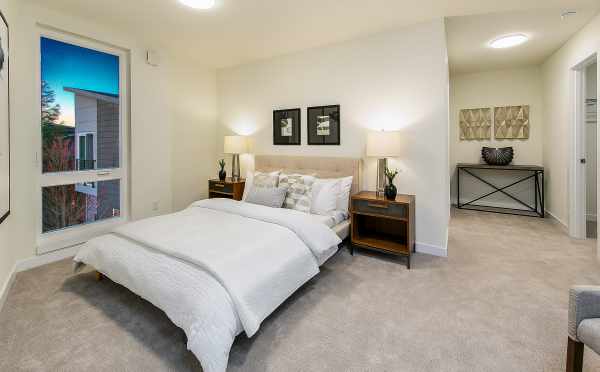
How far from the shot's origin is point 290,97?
401cm

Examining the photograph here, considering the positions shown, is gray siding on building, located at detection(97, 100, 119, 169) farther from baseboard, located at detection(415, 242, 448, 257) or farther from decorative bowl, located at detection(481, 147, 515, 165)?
decorative bowl, located at detection(481, 147, 515, 165)

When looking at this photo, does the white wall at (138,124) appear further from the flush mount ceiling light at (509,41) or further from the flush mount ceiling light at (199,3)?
the flush mount ceiling light at (509,41)

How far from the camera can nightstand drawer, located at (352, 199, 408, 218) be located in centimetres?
278

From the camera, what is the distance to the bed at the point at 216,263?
1471 millimetres

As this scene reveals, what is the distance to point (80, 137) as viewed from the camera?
3205 mm

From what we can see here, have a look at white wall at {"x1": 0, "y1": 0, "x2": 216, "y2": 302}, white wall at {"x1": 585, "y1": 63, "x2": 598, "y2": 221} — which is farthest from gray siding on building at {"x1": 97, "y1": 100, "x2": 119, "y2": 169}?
white wall at {"x1": 585, "y1": 63, "x2": 598, "y2": 221}

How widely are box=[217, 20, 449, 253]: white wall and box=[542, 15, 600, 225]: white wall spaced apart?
159cm

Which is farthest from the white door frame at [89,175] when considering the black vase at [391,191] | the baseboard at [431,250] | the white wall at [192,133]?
the baseboard at [431,250]

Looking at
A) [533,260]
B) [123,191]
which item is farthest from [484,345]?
[123,191]

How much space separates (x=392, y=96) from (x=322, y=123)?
93 centimetres

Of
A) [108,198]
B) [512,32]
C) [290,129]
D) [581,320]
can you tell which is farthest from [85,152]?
[512,32]

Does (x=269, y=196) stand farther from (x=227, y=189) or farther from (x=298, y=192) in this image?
(x=227, y=189)

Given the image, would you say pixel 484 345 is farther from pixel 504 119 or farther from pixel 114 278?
pixel 504 119

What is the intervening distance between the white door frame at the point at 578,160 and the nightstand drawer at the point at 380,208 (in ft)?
8.57
